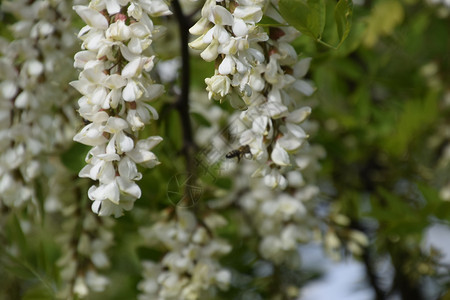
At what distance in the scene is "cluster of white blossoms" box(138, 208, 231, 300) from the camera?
873 mm

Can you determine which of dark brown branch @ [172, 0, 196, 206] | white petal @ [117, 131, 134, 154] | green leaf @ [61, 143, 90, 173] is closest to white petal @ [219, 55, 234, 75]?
white petal @ [117, 131, 134, 154]

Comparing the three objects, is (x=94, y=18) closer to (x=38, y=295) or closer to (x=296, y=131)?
(x=296, y=131)

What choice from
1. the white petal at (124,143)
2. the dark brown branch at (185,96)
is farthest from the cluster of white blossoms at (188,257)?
the white petal at (124,143)

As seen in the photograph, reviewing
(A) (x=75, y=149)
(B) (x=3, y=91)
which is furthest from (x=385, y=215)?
(B) (x=3, y=91)

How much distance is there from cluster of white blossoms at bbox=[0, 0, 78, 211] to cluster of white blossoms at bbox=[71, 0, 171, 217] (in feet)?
0.85

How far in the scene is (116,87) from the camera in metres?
0.58

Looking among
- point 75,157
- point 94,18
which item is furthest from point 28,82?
point 94,18

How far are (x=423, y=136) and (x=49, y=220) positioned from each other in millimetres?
808

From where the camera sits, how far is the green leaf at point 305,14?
1.95ft

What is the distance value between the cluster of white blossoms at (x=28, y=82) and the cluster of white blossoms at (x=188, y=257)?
21 centimetres

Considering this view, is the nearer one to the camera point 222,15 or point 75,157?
point 222,15

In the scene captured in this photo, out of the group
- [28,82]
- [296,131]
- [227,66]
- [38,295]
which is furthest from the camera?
[38,295]

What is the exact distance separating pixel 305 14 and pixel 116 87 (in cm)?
20

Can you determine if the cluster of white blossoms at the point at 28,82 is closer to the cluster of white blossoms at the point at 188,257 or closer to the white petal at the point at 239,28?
the cluster of white blossoms at the point at 188,257
